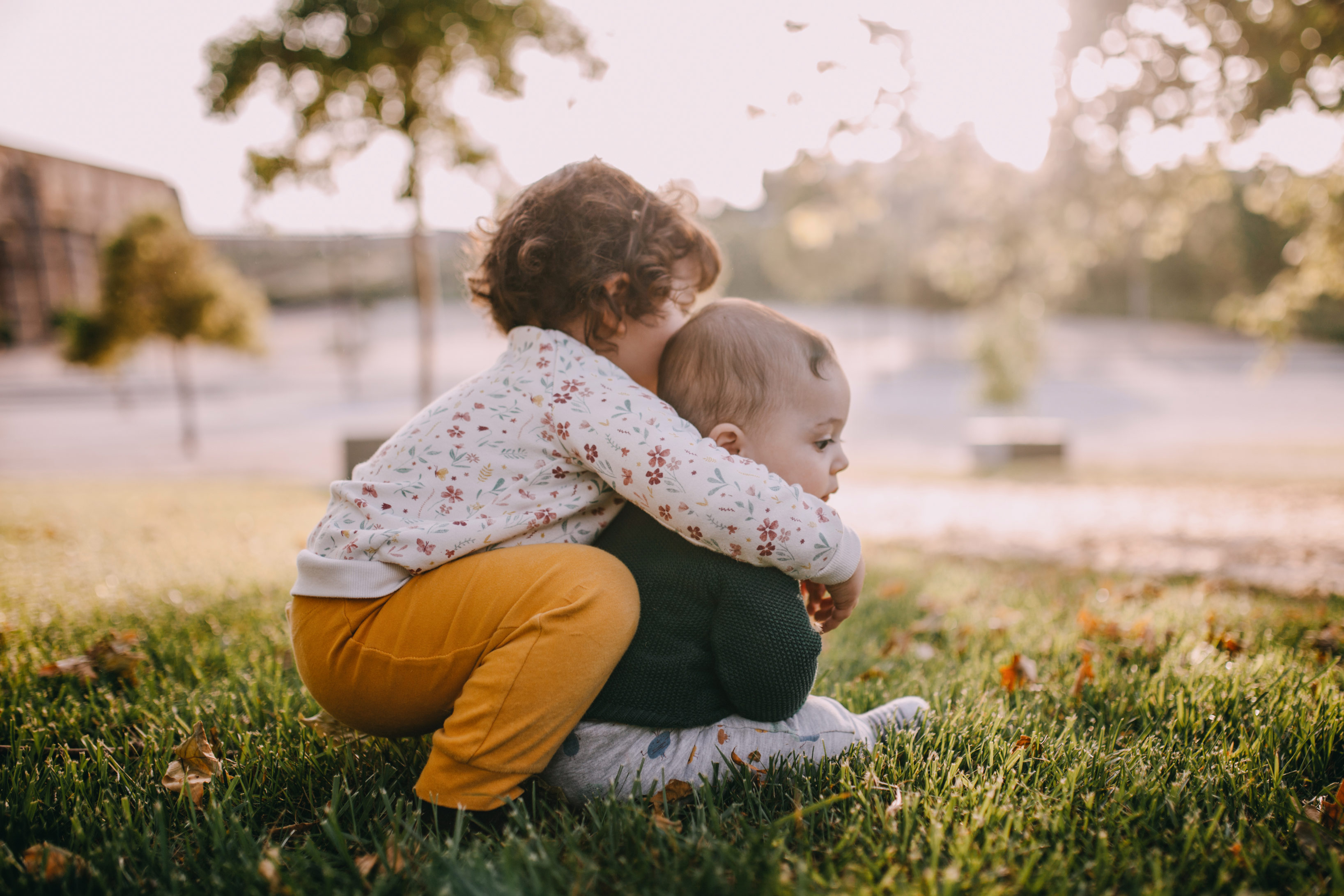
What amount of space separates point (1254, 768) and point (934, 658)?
1.01 metres

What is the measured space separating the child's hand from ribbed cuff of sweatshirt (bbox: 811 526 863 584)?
2cm

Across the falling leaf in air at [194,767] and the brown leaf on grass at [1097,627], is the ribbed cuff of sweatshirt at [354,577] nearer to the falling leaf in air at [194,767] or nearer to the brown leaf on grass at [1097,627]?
the falling leaf in air at [194,767]

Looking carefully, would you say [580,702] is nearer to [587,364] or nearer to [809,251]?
[587,364]

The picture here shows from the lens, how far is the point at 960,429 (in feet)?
67.9

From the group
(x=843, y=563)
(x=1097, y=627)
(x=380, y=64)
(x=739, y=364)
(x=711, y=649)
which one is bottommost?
(x=1097, y=627)

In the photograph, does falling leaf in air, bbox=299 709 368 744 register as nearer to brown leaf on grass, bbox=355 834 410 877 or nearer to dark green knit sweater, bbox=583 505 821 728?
brown leaf on grass, bbox=355 834 410 877

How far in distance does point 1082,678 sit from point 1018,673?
17 centimetres

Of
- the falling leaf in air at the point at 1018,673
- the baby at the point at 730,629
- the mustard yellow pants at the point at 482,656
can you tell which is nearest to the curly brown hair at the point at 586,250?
the baby at the point at 730,629

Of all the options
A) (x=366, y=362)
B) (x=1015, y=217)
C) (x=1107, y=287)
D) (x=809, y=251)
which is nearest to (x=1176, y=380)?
(x=809, y=251)

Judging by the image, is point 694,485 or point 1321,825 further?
point 694,485

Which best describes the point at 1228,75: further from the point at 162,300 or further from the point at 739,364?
the point at 162,300

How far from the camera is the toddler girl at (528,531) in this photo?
1515 millimetres

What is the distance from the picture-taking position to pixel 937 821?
55.7 inches

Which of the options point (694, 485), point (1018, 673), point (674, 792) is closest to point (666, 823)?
point (674, 792)
